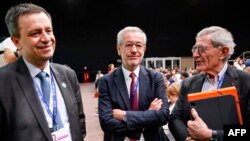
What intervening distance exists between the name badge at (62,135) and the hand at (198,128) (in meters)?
0.81

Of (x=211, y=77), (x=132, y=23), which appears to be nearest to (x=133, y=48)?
(x=211, y=77)

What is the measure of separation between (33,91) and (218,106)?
1.17 m

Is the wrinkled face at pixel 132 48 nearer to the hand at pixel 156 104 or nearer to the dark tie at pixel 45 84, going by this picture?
the hand at pixel 156 104

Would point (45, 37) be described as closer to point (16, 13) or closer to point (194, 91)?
point (16, 13)

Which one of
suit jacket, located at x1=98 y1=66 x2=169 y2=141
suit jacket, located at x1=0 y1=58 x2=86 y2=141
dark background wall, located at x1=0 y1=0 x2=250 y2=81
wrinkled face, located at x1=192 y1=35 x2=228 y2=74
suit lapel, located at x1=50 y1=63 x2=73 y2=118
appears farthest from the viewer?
dark background wall, located at x1=0 y1=0 x2=250 y2=81

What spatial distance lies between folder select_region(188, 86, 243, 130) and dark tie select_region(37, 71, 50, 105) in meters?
0.91

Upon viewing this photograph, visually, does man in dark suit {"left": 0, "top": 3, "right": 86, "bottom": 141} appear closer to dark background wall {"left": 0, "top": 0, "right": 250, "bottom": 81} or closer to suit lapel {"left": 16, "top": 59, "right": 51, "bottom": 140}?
suit lapel {"left": 16, "top": 59, "right": 51, "bottom": 140}

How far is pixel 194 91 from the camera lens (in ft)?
7.37

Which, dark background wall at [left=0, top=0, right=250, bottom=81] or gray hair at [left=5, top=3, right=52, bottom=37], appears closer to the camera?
gray hair at [left=5, top=3, right=52, bottom=37]

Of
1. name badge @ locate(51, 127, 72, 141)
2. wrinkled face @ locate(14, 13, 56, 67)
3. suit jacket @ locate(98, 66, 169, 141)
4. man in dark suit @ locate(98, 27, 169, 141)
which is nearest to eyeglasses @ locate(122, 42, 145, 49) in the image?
man in dark suit @ locate(98, 27, 169, 141)

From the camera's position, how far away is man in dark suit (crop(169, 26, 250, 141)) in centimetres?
206

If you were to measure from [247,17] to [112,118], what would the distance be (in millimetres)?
23966

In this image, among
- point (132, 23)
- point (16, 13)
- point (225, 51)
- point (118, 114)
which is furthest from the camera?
point (132, 23)

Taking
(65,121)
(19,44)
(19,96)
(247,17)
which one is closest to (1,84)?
(19,96)
